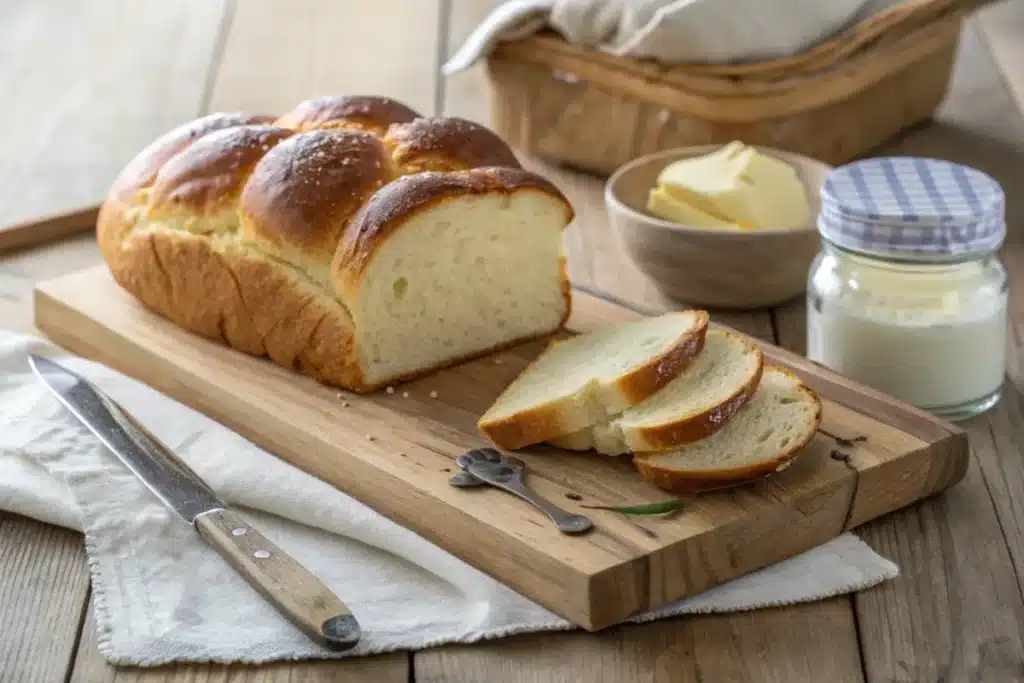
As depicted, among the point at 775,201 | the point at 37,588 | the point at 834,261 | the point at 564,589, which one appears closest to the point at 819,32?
the point at 775,201

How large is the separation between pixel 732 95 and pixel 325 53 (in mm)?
1685

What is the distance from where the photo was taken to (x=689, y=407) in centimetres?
227

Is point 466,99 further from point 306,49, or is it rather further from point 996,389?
point 996,389

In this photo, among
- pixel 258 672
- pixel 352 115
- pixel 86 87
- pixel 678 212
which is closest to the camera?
pixel 258 672

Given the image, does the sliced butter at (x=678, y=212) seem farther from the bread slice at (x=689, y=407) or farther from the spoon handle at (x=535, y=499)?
the spoon handle at (x=535, y=499)

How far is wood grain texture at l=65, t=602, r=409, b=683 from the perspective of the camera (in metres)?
1.92

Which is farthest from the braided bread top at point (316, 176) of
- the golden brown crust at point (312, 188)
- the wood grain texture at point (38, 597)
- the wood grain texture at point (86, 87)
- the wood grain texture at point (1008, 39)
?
the wood grain texture at point (1008, 39)

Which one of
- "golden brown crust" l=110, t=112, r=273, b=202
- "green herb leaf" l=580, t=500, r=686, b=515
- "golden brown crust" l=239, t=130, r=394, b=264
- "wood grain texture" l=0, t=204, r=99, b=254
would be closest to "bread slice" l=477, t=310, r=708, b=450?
"green herb leaf" l=580, t=500, r=686, b=515

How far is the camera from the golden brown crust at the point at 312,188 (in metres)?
2.62

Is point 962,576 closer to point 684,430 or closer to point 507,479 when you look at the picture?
point 684,430

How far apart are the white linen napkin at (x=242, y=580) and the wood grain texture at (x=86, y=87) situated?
1.39 meters

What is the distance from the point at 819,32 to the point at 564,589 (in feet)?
6.25

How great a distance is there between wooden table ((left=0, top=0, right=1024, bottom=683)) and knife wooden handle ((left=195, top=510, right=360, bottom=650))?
0.17 feet

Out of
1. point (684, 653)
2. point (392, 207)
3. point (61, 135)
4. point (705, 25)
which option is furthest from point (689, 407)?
point (61, 135)
